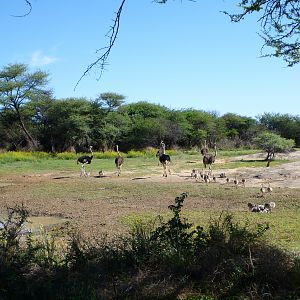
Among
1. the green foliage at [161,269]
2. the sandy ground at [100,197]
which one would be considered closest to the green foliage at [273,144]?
the sandy ground at [100,197]

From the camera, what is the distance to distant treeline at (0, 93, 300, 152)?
51.7 meters

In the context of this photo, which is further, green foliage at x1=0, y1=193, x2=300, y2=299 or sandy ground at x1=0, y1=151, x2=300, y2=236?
sandy ground at x1=0, y1=151, x2=300, y2=236

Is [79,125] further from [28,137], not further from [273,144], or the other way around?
[273,144]

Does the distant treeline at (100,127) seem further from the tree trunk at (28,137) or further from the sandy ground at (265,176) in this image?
the sandy ground at (265,176)

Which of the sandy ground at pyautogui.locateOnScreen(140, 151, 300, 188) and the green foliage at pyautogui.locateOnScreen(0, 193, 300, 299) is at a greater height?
the green foliage at pyautogui.locateOnScreen(0, 193, 300, 299)

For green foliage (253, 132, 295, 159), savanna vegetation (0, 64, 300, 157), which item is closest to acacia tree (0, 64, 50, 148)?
savanna vegetation (0, 64, 300, 157)

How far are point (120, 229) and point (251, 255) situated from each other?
22.5 ft

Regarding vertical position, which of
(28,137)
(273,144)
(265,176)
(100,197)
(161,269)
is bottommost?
(100,197)

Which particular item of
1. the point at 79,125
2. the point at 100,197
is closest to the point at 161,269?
the point at 100,197

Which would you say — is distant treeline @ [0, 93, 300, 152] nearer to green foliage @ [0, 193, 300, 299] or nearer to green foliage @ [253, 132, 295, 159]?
green foliage @ [253, 132, 295, 159]

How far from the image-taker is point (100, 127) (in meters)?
51.8

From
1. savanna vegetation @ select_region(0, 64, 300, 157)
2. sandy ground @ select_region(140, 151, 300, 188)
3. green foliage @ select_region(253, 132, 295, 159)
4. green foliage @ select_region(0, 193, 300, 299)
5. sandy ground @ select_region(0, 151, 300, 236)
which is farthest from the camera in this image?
savanna vegetation @ select_region(0, 64, 300, 157)

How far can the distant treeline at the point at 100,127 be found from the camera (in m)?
51.7

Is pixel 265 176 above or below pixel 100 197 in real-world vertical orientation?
above
